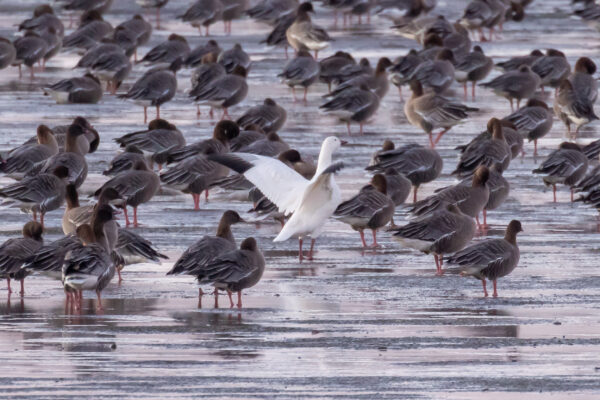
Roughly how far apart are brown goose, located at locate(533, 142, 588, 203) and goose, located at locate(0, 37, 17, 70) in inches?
528

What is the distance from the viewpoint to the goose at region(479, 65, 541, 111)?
79.6ft

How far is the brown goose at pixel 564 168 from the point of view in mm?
17641

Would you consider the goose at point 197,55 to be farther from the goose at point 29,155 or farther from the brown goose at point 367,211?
the brown goose at point 367,211

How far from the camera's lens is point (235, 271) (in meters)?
12.2

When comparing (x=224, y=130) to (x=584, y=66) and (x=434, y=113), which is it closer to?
(x=434, y=113)

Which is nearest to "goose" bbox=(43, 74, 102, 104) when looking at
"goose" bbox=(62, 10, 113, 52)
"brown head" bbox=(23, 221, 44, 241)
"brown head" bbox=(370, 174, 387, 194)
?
"goose" bbox=(62, 10, 113, 52)

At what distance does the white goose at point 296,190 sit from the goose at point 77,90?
1031 cm

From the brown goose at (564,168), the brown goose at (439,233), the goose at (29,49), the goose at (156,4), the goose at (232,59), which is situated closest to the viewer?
the brown goose at (439,233)

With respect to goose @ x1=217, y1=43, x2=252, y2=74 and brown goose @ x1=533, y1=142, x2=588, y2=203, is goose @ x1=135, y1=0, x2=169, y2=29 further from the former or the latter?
brown goose @ x1=533, y1=142, x2=588, y2=203

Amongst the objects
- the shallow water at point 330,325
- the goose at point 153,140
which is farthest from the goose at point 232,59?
the shallow water at point 330,325

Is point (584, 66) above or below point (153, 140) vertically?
below

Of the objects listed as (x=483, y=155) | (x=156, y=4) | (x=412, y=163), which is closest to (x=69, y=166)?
(x=412, y=163)

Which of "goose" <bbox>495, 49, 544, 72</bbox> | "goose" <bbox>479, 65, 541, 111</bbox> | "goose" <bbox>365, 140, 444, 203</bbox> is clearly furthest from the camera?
"goose" <bbox>495, 49, 544, 72</bbox>

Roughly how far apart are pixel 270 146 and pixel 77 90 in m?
7.06
